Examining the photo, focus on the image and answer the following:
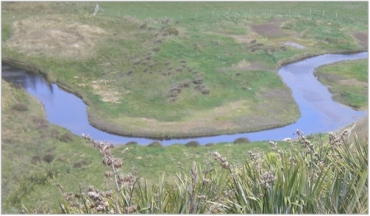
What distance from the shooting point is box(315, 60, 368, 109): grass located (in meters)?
38.8

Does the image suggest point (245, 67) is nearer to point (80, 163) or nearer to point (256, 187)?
point (80, 163)

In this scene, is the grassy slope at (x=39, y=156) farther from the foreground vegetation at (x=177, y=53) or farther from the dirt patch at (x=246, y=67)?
the dirt patch at (x=246, y=67)

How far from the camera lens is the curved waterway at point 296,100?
1329 inches

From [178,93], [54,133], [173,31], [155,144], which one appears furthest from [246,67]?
[54,133]

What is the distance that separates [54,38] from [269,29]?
66.6ft

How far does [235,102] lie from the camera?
38.8 metres

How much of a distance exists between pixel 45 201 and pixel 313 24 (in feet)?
130

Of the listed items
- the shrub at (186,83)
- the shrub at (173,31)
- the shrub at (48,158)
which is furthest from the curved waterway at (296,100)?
the shrub at (173,31)

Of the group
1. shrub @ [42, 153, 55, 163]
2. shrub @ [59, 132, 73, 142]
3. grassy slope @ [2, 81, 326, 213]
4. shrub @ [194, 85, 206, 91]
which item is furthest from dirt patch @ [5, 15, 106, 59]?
shrub @ [42, 153, 55, 163]

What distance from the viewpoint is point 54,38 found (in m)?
52.4

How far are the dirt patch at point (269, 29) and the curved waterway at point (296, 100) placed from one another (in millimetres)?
7291

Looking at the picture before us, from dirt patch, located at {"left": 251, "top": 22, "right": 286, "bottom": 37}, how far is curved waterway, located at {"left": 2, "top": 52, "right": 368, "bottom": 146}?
729cm

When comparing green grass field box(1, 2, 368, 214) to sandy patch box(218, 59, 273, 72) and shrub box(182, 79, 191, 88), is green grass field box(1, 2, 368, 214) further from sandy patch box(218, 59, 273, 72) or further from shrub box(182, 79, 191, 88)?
shrub box(182, 79, 191, 88)

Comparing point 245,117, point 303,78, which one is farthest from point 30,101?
point 303,78
